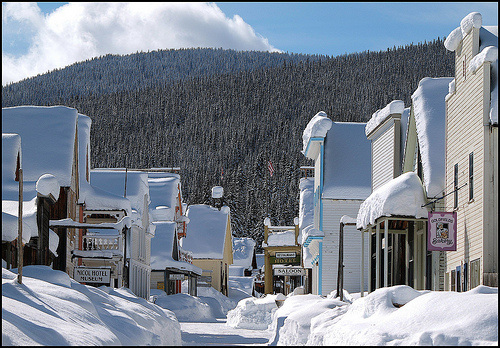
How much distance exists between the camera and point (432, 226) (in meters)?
19.1

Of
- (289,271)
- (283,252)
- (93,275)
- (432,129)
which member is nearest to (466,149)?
(432,129)

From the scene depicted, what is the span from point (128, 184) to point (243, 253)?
50.6 m

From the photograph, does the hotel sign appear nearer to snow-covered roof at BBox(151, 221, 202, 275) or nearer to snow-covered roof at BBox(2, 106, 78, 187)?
snow-covered roof at BBox(2, 106, 78, 187)

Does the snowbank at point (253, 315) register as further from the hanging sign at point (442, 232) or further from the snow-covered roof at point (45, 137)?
the hanging sign at point (442, 232)

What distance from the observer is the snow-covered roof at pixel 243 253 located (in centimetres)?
8862

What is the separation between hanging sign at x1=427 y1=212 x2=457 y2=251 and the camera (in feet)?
62.6

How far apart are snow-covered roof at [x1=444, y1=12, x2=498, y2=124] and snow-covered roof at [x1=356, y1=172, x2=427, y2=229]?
13.2ft

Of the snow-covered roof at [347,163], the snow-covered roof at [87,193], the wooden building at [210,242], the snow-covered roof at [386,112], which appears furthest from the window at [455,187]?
the wooden building at [210,242]

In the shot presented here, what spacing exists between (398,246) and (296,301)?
165 inches

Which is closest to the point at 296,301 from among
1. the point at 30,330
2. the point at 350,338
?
the point at 350,338

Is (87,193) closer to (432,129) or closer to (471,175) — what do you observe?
(432,129)

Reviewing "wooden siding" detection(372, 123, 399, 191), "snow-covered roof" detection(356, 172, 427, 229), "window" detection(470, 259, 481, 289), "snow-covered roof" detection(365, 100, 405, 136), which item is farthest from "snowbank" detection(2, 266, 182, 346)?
"snow-covered roof" detection(365, 100, 405, 136)

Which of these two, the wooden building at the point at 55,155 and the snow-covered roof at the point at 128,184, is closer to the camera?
the wooden building at the point at 55,155

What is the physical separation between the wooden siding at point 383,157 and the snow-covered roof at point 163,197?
23.6 meters
